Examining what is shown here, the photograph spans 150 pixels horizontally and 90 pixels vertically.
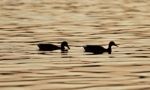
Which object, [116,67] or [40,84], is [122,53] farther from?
[40,84]

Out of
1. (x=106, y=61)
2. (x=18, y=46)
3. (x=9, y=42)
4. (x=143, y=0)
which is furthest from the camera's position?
(x=143, y=0)

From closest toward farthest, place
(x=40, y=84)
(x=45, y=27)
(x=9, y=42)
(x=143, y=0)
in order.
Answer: (x=40, y=84)
(x=9, y=42)
(x=45, y=27)
(x=143, y=0)

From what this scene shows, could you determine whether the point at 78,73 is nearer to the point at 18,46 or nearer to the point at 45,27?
the point at 18,46

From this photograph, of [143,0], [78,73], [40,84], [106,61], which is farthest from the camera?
[143,0]

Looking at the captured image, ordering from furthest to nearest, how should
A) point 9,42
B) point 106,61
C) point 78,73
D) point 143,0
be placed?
point 143,0 < point 9,42 < point 106,61 < point 78,73

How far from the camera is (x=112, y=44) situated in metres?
34.7

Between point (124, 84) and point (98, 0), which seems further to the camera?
point (98, 0)

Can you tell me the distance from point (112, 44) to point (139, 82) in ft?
38.7

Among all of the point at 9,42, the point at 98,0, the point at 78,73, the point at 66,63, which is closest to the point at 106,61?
the point at 66,63

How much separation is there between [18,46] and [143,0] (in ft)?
246

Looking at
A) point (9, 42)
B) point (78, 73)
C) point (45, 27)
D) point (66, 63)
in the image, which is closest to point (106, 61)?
point (66, 63)

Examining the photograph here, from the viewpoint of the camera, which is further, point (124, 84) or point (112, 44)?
point (112, 44)

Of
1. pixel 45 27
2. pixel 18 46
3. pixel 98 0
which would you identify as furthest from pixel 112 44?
pixel 98 0

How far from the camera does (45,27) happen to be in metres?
50.6
